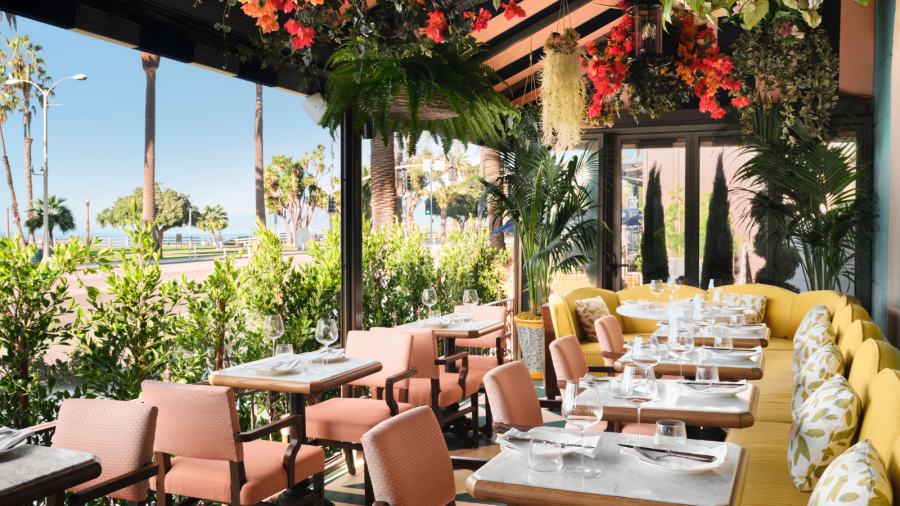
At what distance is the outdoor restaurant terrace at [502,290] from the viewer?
2.12 meters

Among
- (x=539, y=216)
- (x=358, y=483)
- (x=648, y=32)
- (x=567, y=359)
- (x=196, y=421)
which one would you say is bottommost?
(x=358, y=483)

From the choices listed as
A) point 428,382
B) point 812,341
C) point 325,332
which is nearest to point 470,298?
point 428,382

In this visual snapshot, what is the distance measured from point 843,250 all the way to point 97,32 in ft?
20.6

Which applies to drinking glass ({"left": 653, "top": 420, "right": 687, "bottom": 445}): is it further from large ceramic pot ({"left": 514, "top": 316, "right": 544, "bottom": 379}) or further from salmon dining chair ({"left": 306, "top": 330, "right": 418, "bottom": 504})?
large ceramic pot ({"left": 514, "top": 316, "right": 544, "bottom": 379})

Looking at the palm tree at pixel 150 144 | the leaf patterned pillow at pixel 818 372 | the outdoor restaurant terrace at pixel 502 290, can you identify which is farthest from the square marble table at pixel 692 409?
the palm tree at pixel 150 144

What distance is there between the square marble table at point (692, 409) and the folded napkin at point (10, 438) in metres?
1.97

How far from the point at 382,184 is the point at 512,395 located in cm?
421

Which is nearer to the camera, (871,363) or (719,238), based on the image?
(871,363)

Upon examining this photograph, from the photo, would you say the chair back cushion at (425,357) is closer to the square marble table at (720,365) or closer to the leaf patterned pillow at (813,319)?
the square marble table at (720,365)

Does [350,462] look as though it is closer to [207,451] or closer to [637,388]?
[207,451]

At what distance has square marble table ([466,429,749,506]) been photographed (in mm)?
1695

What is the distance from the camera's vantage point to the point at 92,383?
9.91ft

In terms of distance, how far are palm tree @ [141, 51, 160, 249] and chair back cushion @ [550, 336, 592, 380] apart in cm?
212

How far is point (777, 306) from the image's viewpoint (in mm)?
6531
